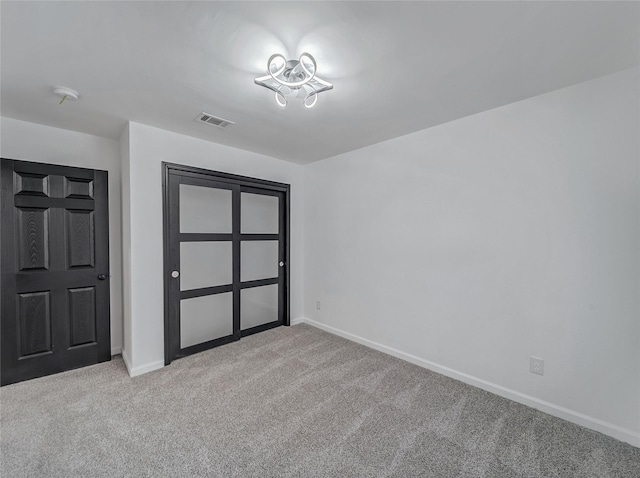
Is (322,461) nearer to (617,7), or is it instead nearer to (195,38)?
(195,38)

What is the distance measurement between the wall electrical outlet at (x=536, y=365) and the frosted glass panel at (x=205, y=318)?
119 inches

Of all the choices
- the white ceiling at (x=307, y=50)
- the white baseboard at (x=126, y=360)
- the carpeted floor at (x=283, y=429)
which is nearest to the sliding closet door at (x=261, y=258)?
the carpeted floor at (x=283, y=429)

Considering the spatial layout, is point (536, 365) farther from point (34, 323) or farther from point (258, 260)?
point (34, 323)

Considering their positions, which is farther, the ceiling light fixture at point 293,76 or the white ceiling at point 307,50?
the ceiling light fixture at point 293,76

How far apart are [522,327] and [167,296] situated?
Answer: 325 cm

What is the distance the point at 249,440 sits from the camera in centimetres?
178

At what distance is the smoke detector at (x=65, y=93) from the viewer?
1959 millimetres

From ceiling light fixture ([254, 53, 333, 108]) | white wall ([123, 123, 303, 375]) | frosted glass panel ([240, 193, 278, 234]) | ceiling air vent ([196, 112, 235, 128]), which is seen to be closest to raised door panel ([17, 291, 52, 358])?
white wall ([123, 123, 303, 375])

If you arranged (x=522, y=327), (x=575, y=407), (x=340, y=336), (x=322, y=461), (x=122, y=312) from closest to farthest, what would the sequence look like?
(x=322, y=461)
(x=575, y=407)
(x=522, y=327)
(x=122, y=312)
(x=340, y=336)

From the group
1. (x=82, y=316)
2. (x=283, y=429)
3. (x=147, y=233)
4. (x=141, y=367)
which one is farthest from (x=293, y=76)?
(x=82, y=316)

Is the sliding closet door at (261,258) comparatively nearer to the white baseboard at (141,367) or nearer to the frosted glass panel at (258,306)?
the frosted glass panel at (258,306)

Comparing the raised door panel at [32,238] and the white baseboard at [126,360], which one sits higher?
the raised door panel at [32,238]

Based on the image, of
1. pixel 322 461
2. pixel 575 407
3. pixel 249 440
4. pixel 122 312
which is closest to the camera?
pixel 322 461

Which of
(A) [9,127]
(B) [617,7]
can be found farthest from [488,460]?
(A) [9,127]
